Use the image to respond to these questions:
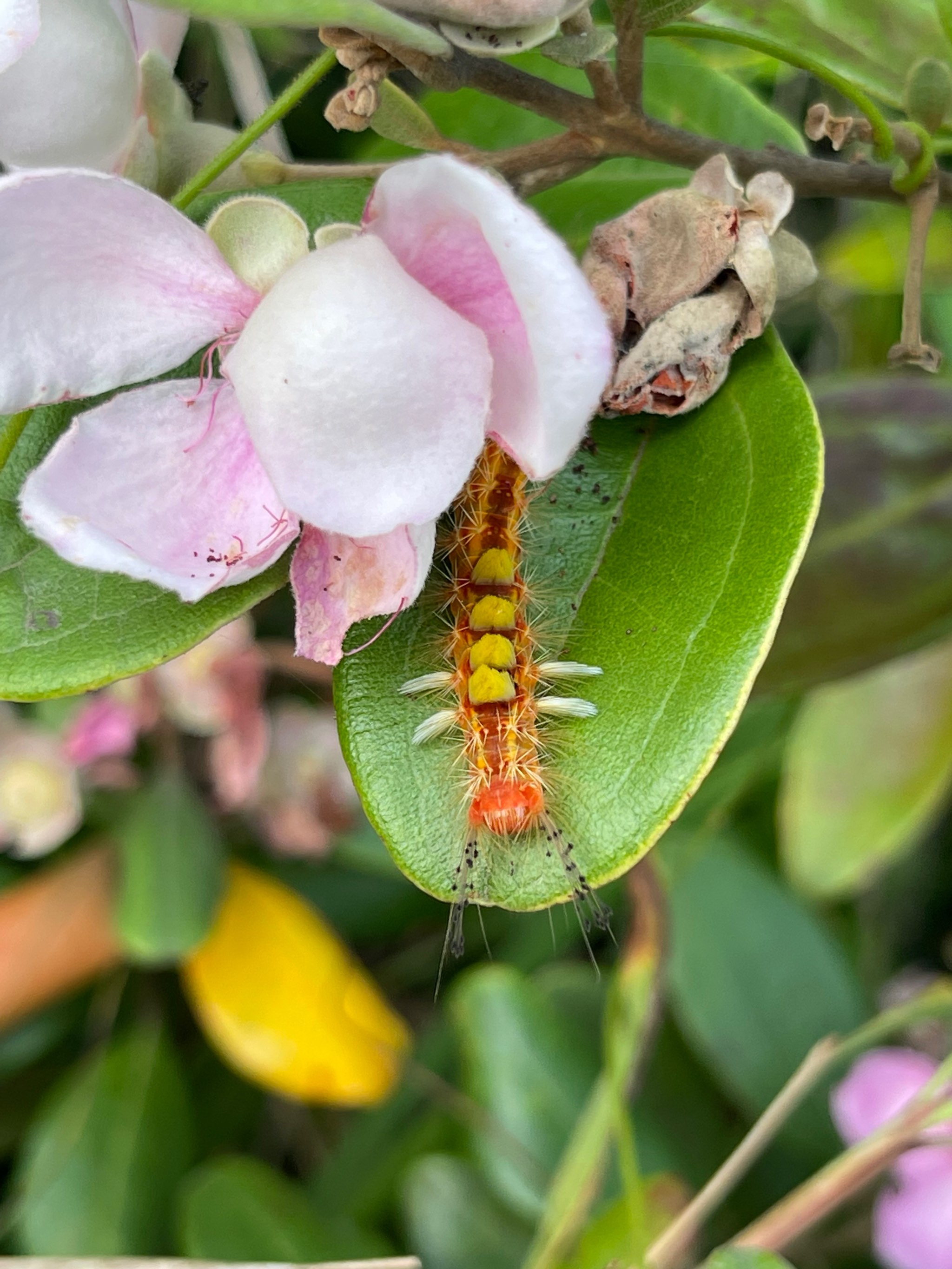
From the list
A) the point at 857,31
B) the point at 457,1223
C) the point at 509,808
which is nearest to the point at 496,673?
the point at 509,808

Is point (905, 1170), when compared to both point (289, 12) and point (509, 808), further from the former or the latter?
point (289, 12)

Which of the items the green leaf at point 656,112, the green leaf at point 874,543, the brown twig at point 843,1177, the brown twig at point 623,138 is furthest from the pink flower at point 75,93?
the brown twig at point 843,1177

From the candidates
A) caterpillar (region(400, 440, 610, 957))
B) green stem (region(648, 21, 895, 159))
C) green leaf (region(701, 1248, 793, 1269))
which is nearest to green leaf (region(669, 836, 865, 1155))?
green leaf (region(701, 1248, 793, 1269))

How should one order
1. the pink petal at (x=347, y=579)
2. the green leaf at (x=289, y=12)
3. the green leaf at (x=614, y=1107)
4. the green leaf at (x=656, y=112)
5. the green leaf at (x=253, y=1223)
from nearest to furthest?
1. the green leaf at (x=289, y=12)
2. the pink petal at (x=347, y=579)
3. the green leaf at (x=656, y=112)
4. the green leaf at (x=614, y=1107)
5. the green leaf at (x=253, y=1223)

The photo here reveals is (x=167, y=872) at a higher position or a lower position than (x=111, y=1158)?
higher

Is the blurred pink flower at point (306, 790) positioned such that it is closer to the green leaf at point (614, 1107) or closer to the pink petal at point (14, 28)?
the green leaf at point (614, 1107)

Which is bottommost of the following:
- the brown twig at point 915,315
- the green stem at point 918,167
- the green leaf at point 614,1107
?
the green leaf at point 614,1107
